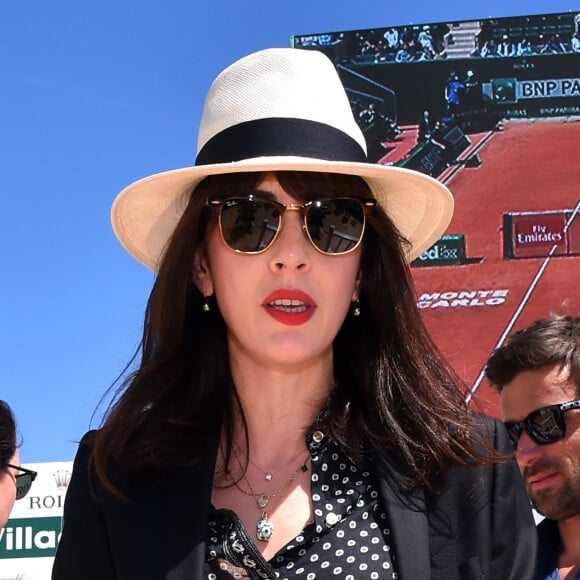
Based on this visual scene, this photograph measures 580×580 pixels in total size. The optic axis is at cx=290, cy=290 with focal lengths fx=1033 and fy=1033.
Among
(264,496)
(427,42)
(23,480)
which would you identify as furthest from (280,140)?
(427,42)

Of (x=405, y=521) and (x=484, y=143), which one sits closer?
(x=405, y=521)

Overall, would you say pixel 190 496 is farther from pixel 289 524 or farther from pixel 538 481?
pixel 538 481

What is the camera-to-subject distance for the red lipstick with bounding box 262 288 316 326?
183 centimetres

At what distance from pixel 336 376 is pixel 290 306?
0.94 ft

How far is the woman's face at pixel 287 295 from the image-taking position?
184cm

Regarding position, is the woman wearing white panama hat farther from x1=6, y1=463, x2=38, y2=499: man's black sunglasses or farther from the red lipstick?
x1=6, y1=463, x2=38, y2=499: man's black sunglasses

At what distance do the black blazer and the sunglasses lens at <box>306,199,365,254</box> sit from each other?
0.39m

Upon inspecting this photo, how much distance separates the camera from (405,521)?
67.7 inches

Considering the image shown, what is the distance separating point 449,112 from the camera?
21.1 metres

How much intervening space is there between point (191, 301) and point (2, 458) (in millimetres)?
1764

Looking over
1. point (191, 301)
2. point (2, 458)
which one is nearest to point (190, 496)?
point (191, 301)

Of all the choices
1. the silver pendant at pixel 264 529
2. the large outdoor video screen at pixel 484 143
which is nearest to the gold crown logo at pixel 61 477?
the silver pendant at pixel 264 529

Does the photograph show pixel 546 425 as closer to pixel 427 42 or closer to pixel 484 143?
pixel 484 143

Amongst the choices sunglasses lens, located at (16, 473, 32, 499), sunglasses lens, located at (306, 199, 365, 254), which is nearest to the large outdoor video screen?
sunglasses lens, located at (16, 473, 32, 499)
